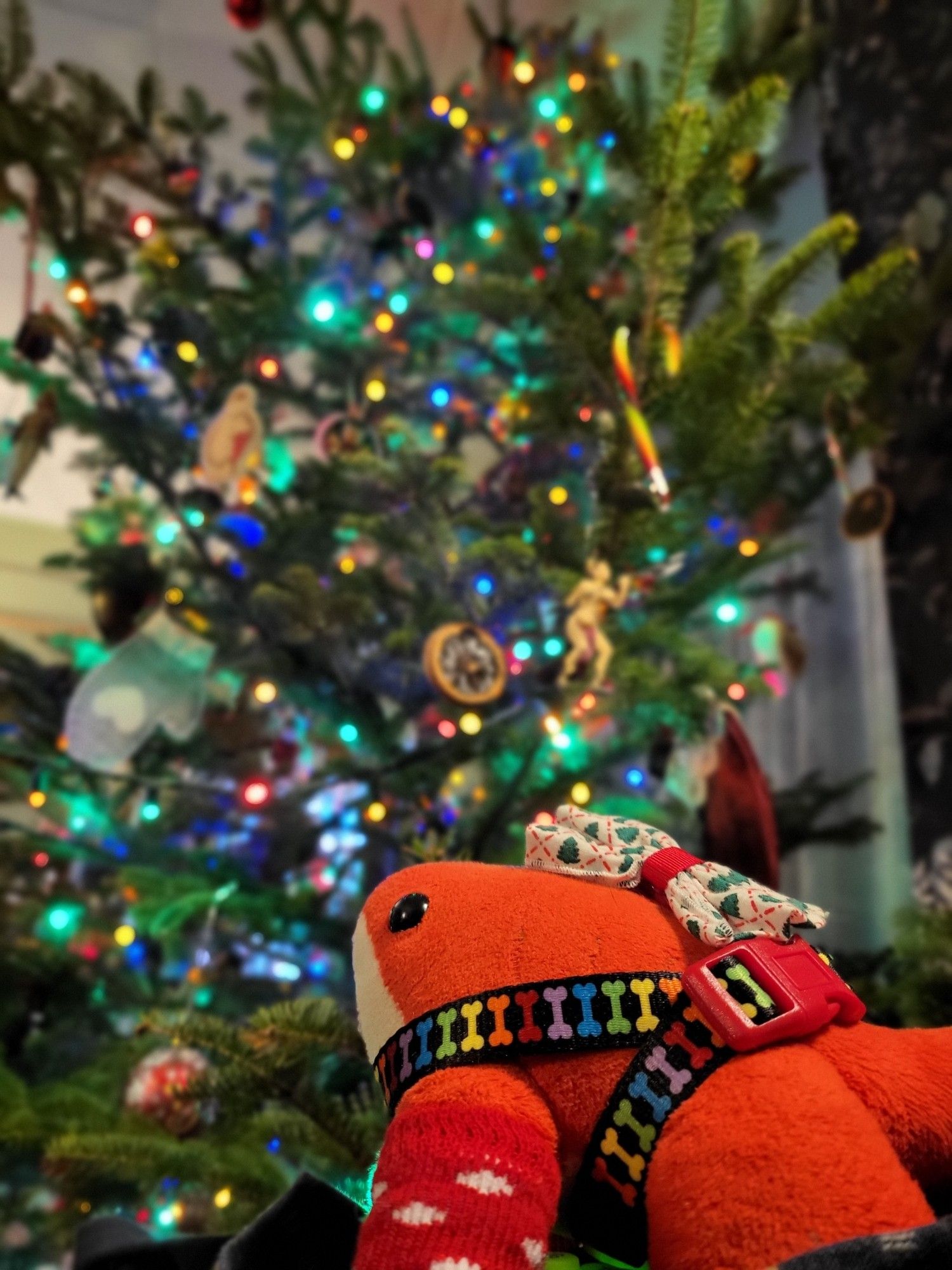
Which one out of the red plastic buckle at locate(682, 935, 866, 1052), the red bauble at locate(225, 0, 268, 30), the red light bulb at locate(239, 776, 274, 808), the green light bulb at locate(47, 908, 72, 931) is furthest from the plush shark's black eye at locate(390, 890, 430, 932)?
the red bauble at locate(225, 0, 268, 30)

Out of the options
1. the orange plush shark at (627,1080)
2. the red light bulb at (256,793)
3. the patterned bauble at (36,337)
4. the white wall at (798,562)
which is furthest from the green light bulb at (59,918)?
the orange plush shark at (627,1080)

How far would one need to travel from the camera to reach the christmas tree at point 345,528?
2.53 ft

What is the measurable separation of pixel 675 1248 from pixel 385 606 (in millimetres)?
1018

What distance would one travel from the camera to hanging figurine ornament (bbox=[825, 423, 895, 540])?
127cm

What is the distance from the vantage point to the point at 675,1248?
251mm

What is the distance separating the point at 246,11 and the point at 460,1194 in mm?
1885

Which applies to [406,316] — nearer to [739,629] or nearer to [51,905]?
[739,629]

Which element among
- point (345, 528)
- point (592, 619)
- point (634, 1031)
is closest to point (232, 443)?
point (345, 528)

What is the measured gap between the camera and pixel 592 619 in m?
0.84

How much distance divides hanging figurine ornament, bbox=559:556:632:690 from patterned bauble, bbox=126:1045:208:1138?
50 centimetres

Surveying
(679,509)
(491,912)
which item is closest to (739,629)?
(679,509)

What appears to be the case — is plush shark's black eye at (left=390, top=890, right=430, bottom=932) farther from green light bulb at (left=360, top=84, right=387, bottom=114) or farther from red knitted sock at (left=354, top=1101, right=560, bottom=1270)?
green light bulb at (left=360, top=84, right=387, bottom=114)

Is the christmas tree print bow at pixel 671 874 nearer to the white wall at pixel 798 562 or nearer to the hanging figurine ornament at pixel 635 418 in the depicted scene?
the hanging figurine ornament at pixel 635 418

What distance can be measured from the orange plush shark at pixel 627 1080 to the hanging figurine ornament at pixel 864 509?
107 cm
